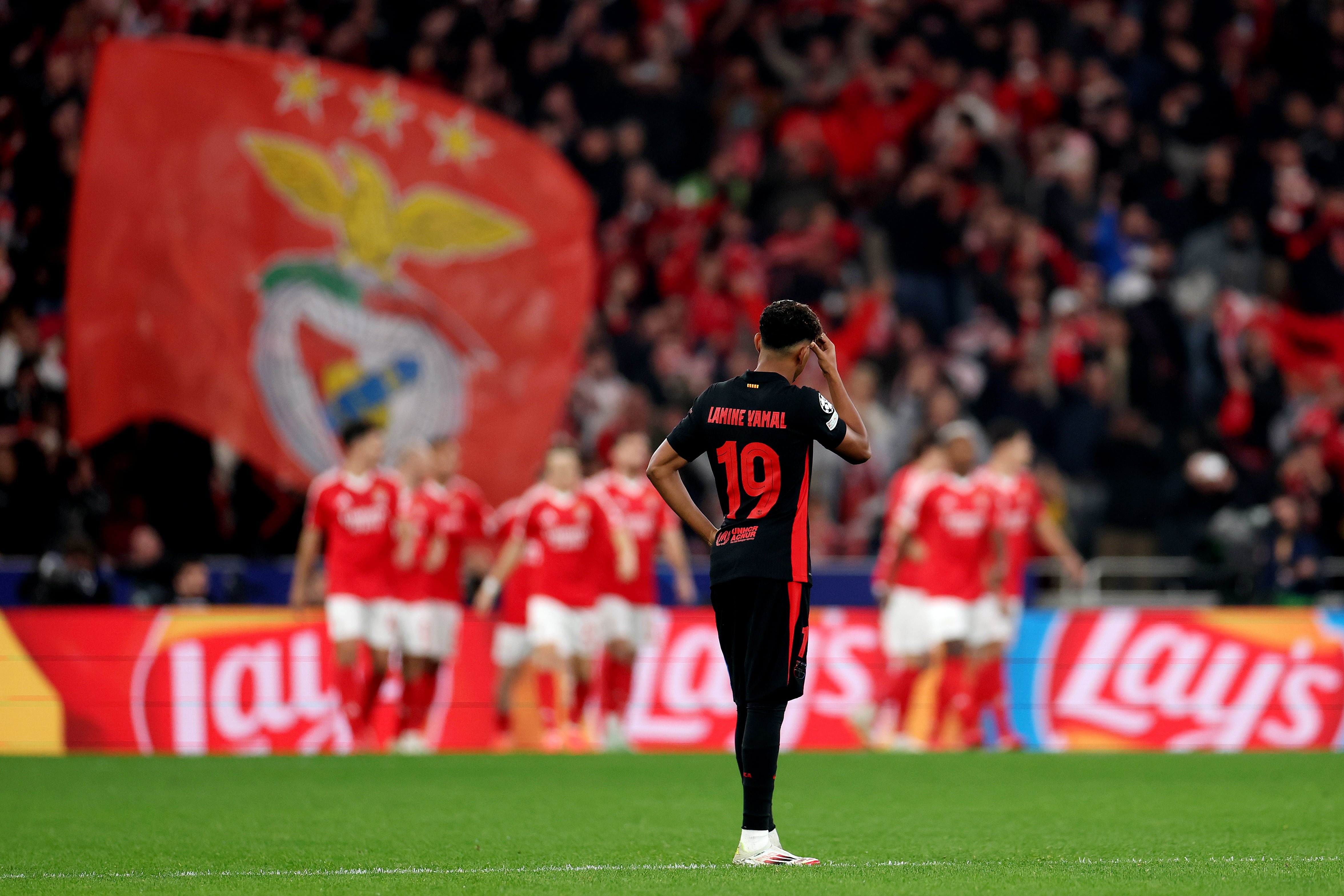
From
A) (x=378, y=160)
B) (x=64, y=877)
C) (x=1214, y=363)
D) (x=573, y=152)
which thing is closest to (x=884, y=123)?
(x=573, y=152)

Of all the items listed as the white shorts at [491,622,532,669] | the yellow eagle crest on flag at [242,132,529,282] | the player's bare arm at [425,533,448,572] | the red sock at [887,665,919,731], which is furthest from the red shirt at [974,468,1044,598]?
the yellow eagle crest on flag at [242,132,529,282]

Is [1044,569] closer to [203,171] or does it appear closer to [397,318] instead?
[397,318]

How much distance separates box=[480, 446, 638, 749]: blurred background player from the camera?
13898 millimetres

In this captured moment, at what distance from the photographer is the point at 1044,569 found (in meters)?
15.6

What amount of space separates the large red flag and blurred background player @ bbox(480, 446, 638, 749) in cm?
250

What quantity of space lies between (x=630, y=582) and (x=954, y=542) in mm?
2520

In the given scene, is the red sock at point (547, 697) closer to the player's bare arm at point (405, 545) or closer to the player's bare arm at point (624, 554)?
the player's bare arm at point (624, 554)

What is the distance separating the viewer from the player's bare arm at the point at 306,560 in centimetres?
1287

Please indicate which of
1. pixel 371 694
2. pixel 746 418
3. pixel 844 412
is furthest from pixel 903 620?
pixel 746 418

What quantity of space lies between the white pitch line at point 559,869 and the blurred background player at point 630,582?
7.34 meters

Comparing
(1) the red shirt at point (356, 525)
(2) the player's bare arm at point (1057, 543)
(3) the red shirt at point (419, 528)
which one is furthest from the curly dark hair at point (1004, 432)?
(1) the red shirt at point (356, 525)

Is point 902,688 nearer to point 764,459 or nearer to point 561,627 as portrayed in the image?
point 561,627

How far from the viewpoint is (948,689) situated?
1428 centimetres

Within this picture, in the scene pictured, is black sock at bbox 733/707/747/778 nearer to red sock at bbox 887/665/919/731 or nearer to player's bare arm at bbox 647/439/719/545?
player's bare arm at bbox 647/439/719/545
